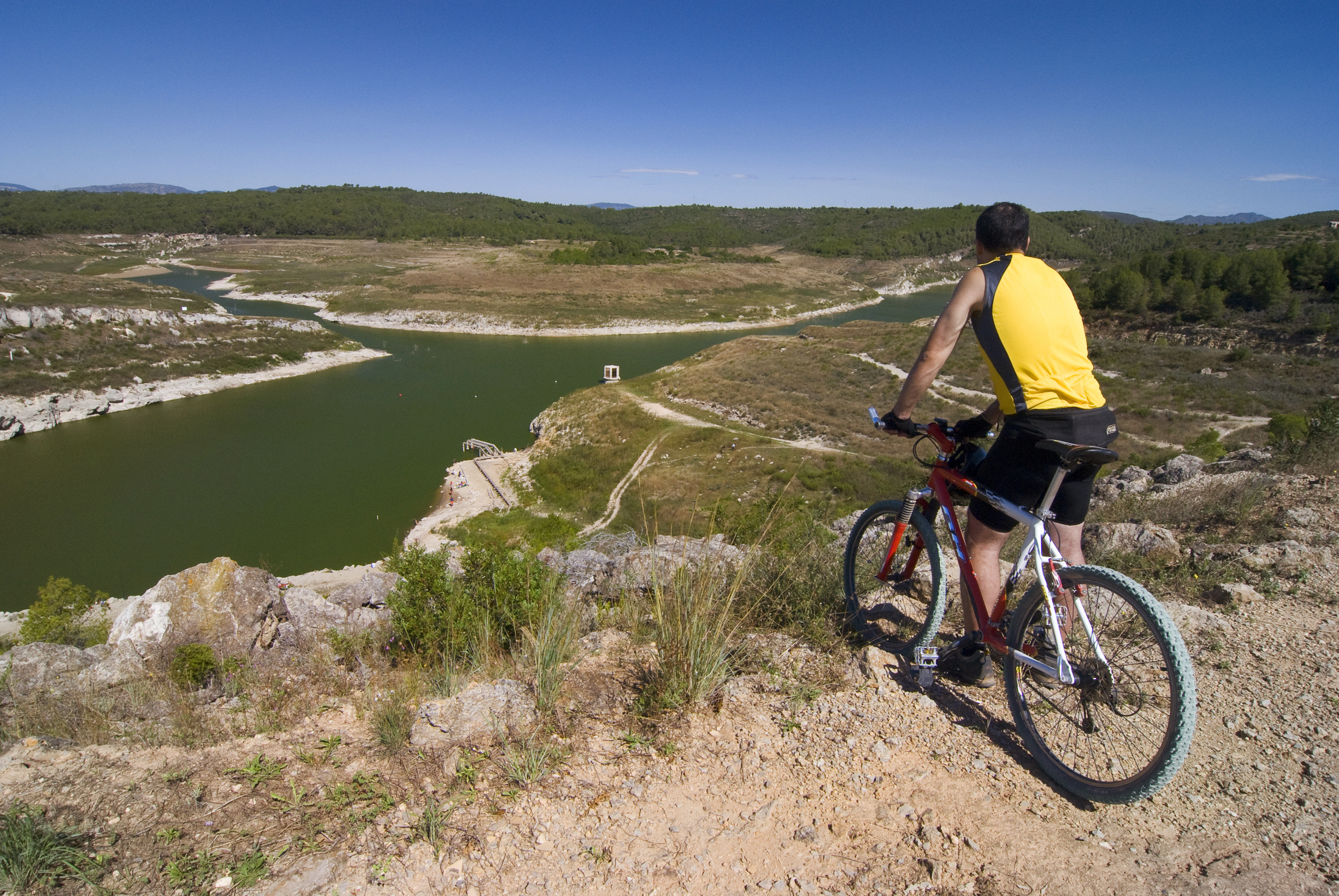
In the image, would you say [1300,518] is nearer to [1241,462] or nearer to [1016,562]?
[1016,562]

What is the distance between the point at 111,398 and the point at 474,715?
151 ft

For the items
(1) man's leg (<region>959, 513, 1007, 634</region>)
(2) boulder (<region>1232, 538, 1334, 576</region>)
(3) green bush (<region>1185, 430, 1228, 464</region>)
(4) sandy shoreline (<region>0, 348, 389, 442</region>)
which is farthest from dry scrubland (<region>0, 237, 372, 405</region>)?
(3) green bush (<region>1185, 430, 1228, 464</region>)

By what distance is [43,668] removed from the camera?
20.5 feet

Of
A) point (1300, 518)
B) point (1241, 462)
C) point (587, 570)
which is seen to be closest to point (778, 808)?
point (587, 570)

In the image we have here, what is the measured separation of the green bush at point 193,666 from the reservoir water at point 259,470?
15709 millimetres

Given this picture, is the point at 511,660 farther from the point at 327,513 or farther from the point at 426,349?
the point at 426,349

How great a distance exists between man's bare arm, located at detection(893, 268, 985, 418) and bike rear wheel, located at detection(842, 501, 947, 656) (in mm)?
976

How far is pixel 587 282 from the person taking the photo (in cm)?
8794

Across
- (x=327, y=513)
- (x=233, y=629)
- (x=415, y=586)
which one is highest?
(x=415, y=586)

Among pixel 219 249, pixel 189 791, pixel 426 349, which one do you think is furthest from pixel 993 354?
pixel 219 249

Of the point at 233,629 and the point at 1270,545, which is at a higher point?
the point at 1270,545

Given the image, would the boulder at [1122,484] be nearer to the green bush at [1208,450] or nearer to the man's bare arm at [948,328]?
the green bush at [1208,450]

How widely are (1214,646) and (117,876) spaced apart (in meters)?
5.27

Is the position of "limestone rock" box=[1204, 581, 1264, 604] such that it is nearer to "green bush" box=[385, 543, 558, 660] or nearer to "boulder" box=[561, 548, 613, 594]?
"green bush" box=[385, 543, 558, 660]
